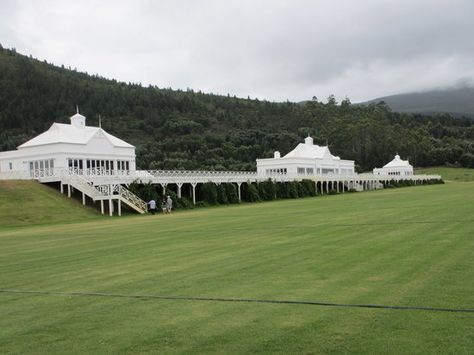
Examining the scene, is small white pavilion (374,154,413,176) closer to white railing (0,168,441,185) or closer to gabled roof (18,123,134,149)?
white railing (0,168,441,185)

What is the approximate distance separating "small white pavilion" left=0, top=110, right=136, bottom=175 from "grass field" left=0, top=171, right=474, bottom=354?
35.6 meters

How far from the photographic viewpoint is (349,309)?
27.6ft

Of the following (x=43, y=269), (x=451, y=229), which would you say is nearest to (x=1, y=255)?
(x=43, y=269)

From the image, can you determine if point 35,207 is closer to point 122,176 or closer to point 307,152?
point 122,176

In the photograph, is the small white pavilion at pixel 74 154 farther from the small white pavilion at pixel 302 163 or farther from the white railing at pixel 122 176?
the small white pavilion at pixel 302 163

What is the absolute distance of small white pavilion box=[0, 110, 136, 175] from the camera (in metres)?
52.8

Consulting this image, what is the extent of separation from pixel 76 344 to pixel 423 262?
7495 mm

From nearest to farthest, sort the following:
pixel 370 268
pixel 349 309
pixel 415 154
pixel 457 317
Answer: pixel 457 317 < pixel 349 309 < pixel 370 268 < pixel 415 154

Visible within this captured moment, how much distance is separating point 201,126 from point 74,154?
95751 mm

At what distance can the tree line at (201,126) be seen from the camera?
124 m

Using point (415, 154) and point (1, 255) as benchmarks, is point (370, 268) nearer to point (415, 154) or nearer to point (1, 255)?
point (1, 255)

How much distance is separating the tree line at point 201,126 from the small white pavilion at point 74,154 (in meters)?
46.5

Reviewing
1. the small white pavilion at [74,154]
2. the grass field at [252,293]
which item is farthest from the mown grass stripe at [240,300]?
the small white pavilion at [74,154]

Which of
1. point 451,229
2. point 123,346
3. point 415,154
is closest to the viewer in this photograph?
point 123,346
